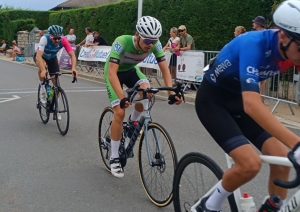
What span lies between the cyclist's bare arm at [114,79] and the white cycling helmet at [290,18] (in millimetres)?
2467

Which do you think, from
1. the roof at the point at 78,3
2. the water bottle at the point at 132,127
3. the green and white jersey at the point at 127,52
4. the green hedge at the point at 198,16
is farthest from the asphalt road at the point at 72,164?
the roof at the point at 78,3

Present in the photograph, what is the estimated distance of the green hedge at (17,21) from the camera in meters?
39.5

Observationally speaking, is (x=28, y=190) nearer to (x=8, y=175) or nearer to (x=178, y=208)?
(x=8, y=175)

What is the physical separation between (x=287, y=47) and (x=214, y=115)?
31.4 inches

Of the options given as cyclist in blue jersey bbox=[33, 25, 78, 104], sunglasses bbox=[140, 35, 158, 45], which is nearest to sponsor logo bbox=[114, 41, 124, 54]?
sunglasses bbox=[140, 35, 158, 45]

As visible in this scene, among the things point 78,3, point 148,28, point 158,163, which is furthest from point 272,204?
point 78,3

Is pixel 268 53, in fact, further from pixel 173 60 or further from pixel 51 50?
pixel 173 60

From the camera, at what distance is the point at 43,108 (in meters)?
9.16

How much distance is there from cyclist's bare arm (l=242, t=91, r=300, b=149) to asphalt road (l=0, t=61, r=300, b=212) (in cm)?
201

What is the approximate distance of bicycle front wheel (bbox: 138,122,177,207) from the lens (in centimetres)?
457

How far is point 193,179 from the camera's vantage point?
11.7ft

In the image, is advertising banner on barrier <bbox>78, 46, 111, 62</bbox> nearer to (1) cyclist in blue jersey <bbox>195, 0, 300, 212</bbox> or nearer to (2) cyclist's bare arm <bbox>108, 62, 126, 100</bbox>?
(2) cyclist's bare arm <bbox>108, 62, 126, 100</bbox>

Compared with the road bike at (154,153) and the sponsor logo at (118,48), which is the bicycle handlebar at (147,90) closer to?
the road bike at (154,153)

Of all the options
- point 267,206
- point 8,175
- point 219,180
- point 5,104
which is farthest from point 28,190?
point 5,104
